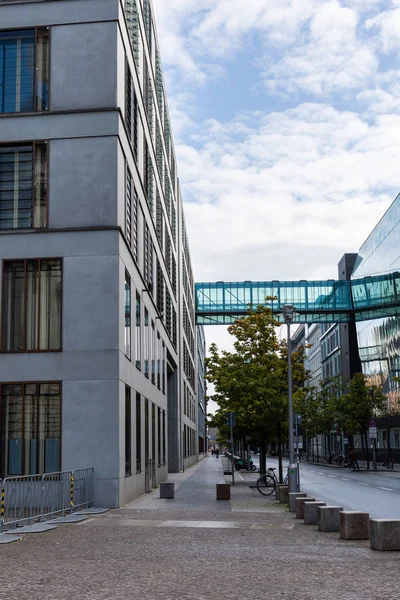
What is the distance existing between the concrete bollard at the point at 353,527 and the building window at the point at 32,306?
11.3 m

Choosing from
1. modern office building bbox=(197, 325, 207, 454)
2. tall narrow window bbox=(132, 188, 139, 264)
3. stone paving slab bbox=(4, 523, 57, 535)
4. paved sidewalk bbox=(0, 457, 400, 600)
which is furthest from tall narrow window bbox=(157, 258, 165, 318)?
modern office building bbox=(197, 325, 207, 454)

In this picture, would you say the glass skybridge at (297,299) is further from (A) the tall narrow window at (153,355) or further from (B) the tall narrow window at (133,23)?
(B) the tall narrow window at (133,23)

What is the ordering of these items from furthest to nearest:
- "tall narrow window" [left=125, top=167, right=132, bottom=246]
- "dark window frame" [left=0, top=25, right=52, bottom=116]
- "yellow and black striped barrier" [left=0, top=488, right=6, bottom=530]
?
"tall narrow window" [left=125, top=167, right=132, bottom=246]
"dark window frame" [left=0, top=25, right=52, bottom=116]
"yellow and black striped barrier" [left=0, top=488, right=6, bottom=530]

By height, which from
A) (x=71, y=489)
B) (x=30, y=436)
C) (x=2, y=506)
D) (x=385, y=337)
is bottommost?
(x=2, y=506)

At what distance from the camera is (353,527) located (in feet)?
49.2

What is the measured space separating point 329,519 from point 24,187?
13.9m

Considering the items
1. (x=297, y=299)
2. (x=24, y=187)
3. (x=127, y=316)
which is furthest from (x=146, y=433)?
(x=297, y=299)

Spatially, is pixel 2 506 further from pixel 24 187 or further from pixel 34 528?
pixel 24 187

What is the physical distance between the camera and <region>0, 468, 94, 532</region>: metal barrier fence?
1653 cm

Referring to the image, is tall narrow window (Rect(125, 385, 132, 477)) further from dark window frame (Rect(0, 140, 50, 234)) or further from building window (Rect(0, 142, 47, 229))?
building window (Rect(0, 142, 47, 229))

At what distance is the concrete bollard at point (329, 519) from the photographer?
16319 mm

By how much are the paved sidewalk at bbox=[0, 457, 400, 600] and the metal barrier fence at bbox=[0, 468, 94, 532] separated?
98cm

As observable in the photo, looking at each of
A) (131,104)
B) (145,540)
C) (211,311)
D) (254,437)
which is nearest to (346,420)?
(211,311)

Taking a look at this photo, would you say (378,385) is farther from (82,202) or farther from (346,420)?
(82,202)
